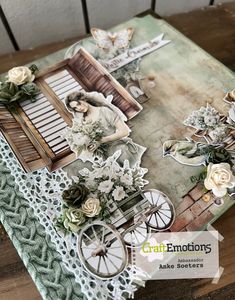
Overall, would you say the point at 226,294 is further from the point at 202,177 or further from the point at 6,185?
the point at 6,185

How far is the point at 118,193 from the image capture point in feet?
1.86

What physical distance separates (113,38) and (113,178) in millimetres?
327

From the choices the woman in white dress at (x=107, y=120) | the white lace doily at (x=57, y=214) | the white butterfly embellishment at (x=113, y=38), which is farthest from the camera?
the white butterfly embellishment at (x=113, y=38)

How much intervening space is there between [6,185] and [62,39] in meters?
0.49

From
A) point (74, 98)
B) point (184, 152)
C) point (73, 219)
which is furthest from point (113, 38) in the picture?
point (73, 219)

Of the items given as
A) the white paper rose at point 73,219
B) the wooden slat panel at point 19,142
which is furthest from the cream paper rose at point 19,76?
the white paper rose at point 73,219

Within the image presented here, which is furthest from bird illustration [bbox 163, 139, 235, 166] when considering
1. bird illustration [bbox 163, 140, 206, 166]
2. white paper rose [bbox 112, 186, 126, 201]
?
white paper rose [bbox 112, 186, 126, 201]

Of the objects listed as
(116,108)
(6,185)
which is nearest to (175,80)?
(116,108)

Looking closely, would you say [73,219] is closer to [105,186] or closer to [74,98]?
[105,186]

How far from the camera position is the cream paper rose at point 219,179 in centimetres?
55

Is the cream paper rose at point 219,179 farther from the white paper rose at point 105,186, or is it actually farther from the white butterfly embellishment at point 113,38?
the white butterfly embellishment at point 113,38

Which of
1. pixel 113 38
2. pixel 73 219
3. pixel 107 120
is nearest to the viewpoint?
pixel 73 219

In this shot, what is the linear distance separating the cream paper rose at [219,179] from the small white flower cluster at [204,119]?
9cm

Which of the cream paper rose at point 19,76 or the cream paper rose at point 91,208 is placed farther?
the cream paper rose at point 19,76
